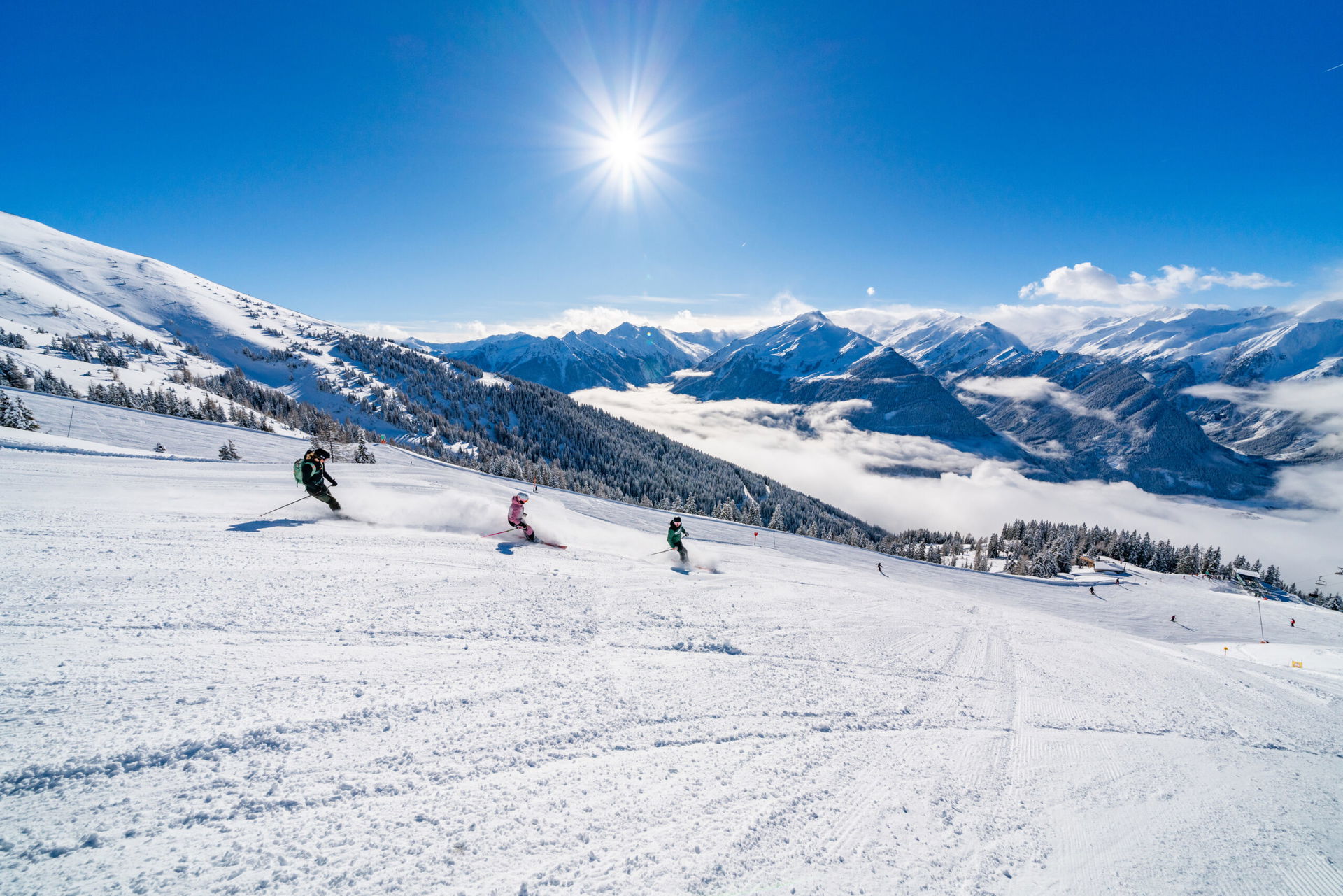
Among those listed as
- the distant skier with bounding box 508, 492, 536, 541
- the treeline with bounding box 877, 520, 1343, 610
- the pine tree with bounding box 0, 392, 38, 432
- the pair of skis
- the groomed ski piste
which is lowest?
the pine tree with bounding box 0, 392, 38, 432

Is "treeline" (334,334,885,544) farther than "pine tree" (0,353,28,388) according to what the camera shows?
Yes

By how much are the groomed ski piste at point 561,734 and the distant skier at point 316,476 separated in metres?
1.30

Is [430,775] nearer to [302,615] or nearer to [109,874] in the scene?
[109,874]

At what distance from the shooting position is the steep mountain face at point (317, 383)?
5744cm

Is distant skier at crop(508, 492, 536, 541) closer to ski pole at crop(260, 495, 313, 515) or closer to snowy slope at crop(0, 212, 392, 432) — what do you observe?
ski pole at crop(260, 495, 313, 515)

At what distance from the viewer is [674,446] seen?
11869 centimetres

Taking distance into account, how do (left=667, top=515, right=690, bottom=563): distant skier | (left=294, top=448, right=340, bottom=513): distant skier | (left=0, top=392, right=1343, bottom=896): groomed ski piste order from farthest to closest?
(left=667, top=515, right=690, bottom=563): distant skier
(left=294, top=448, right=340, bottom=513): distant skier
(left=0, top=392, right=1343, bottom=896): groomed ski piste

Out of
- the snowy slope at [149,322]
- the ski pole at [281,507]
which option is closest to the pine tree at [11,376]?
the snowy slope at [149,322]

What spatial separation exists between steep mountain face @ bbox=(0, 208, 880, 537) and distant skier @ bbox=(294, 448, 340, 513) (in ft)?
105

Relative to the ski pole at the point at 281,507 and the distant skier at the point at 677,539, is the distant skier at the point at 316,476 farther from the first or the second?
the distant skier at the point at 677,539

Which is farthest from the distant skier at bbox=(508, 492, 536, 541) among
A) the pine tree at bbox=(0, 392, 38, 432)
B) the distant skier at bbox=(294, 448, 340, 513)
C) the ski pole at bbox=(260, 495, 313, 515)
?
the pine tree at bbox=(0, 392, 38, 432)

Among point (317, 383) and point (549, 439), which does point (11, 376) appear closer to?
point (317, 383)

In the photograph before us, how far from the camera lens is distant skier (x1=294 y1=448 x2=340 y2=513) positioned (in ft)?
30.8

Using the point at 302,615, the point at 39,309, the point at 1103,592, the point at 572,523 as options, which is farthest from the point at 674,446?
the point at 39,309
